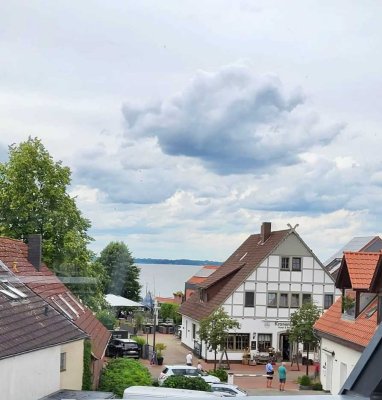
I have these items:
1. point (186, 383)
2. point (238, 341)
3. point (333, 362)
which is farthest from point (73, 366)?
point (238, 341)

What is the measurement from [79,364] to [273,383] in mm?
4580

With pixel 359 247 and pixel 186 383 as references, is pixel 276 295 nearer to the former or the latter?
pixel 359 247

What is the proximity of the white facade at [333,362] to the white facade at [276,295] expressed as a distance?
5.83 meters

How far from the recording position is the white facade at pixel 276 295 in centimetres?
1567

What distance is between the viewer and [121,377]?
8.31 metres

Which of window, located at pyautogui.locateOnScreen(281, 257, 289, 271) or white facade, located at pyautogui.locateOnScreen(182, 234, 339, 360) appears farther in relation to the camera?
window, located at pyautogui.locateOnScreen(281, 257, 289, 271)

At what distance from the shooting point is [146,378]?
27.6ft

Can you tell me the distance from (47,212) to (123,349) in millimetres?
3105

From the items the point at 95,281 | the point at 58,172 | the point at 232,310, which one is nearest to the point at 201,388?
the point at 95,281

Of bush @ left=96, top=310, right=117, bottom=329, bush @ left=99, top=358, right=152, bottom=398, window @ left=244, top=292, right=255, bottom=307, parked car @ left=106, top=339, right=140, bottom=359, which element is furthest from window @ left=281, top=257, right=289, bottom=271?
bush @ left=99, top=358, right=152, bottom=398

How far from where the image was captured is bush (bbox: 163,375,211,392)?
8211 mm

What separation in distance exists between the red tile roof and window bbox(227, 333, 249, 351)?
6681 mm

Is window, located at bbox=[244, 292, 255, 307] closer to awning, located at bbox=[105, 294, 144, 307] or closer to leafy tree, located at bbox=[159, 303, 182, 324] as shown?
awning, located at bbox=[105, 294, 144, 307]

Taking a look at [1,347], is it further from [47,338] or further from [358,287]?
[358,287]
